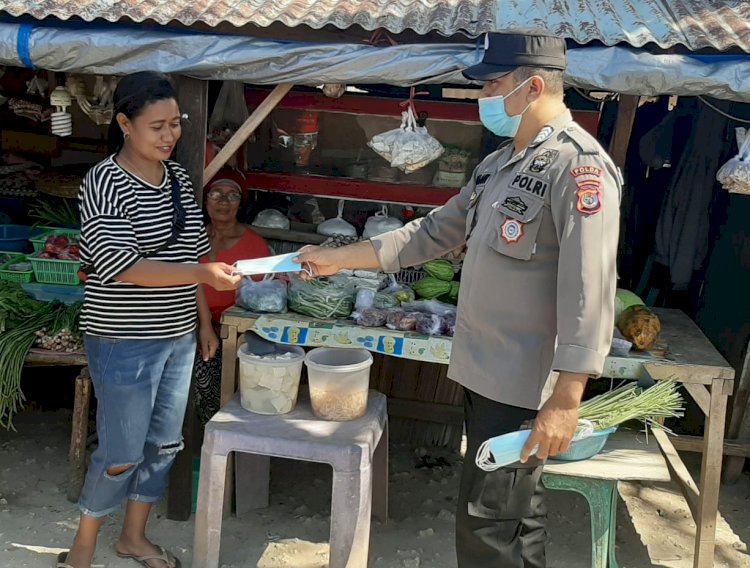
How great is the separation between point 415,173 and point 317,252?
6.52ft

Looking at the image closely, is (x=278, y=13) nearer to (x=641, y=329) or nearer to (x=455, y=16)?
(x=455, y=16)

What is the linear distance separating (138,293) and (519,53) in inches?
69.6

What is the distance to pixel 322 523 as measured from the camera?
13.6ft

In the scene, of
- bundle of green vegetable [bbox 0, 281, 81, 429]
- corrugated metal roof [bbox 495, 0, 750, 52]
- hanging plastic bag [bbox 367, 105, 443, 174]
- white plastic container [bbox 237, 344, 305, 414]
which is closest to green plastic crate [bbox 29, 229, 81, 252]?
bundle of green vegetable [bbox 0, 281, 81, 429]

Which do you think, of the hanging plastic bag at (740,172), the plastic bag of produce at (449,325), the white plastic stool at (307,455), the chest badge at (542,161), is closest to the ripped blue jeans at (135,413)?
the white plastic stool at (307,455)

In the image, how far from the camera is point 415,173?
4.95 meters

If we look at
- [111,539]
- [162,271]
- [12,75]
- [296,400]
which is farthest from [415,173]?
[12,75]

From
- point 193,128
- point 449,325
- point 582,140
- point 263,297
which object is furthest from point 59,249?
point 582,140

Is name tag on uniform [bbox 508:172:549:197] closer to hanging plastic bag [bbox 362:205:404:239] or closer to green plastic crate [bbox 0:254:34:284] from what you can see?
hanging plastic bag [bbox 362:205:404:239]

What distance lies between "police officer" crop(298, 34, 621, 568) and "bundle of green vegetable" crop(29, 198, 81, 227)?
345 centimetres

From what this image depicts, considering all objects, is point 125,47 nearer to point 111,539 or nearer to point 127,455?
point 127,455

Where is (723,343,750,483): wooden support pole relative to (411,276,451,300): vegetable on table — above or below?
below

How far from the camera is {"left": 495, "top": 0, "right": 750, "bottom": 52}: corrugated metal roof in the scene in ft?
11.3

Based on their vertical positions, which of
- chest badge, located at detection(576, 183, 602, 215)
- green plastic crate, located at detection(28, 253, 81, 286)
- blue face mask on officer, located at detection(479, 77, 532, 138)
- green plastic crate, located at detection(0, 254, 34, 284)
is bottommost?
green plastic crate, located at detection(0, 254, 34, 284)
